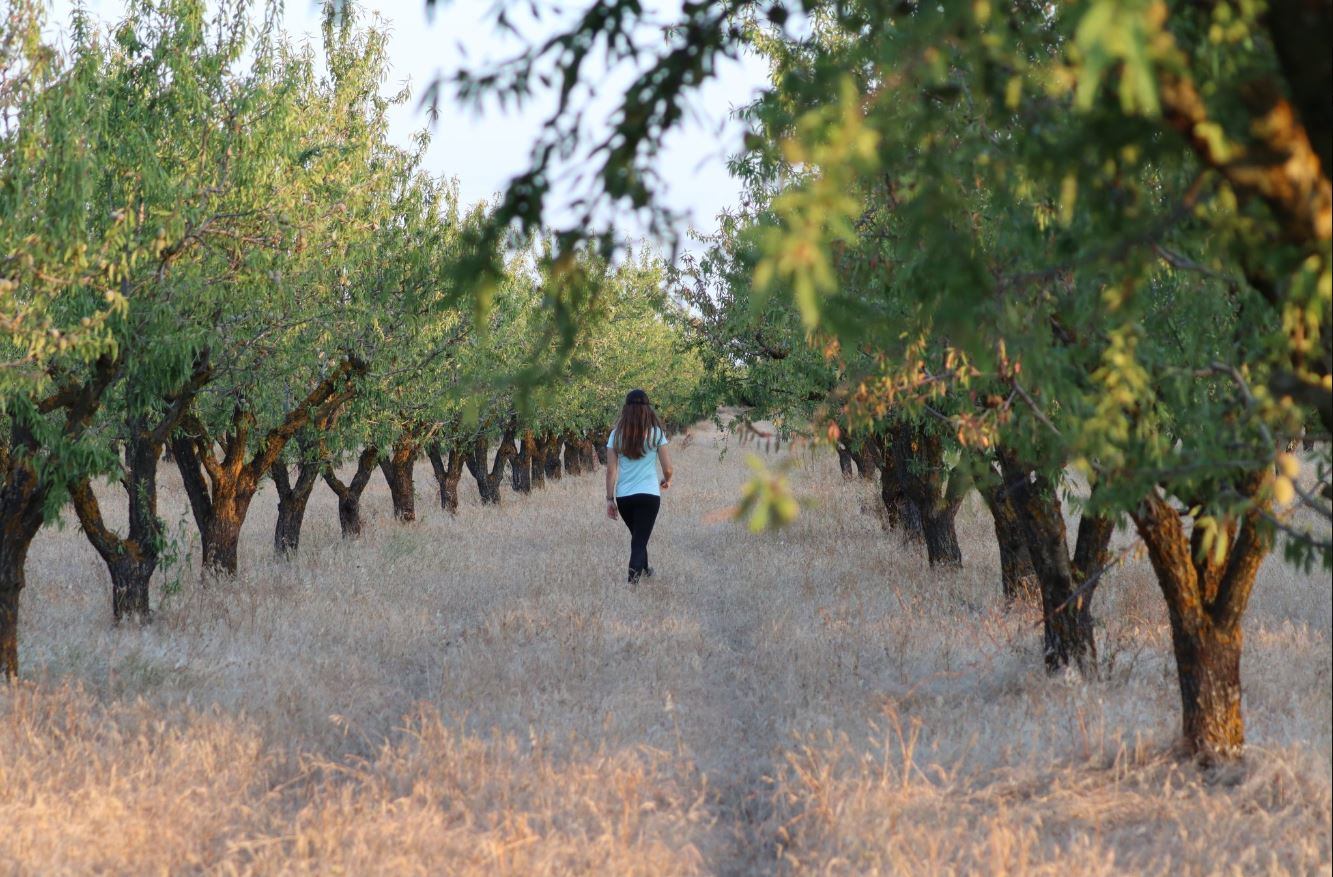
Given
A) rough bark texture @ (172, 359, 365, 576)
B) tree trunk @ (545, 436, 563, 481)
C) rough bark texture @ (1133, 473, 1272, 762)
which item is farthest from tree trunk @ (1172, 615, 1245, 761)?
tree trunk @ (545, 436, 563, 481)

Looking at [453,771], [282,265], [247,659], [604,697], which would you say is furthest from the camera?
[282,265]

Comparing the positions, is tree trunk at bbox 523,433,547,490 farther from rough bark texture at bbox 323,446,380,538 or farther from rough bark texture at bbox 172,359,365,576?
rough bark texture at bbox 172,359,365,576

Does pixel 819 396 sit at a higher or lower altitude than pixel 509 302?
lower

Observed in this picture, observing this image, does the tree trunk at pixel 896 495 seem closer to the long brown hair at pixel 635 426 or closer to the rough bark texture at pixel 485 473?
the long brown hair at pixel 635 426

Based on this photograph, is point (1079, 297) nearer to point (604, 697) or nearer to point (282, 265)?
point (604, 697)

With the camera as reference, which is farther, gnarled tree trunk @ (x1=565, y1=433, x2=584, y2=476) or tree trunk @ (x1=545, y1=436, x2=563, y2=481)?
gnarled tree trunk @ (x1=565, y1=433, x2=584, y2=476)

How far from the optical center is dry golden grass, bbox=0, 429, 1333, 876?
543 cm

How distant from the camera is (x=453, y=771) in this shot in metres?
6.41

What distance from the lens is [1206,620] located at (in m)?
6.52

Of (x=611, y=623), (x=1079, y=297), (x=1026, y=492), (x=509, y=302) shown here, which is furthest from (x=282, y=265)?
(x=509, y=302)

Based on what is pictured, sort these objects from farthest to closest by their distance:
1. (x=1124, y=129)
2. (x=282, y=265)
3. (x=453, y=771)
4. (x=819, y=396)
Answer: (x=819, y=396), (x=282, y=265), (x=453, y=771), (x=1124, y=129)

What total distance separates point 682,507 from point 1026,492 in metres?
19.3

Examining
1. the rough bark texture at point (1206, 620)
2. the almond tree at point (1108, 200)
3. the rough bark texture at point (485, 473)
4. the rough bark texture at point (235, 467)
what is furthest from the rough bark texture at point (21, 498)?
the rough bark texture at point (485, 473)

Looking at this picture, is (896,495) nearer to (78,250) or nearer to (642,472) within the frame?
(642,472)
